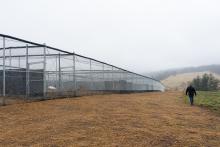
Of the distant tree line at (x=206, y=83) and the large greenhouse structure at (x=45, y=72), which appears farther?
the distant tree line at (x=206, y=83)

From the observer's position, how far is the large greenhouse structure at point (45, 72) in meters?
21.8

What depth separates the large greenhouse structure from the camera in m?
21.8

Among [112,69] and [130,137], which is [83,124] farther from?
[112,69]

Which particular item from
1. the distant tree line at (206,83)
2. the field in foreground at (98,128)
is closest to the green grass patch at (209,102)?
the field in foreground at (98,128)

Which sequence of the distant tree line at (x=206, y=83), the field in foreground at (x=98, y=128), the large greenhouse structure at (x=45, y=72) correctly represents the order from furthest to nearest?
the distant tree line at (x=206, y=83)
the large greenhouse structure at (x=45, y=72)
the field in foreground at (x=98, y=128)

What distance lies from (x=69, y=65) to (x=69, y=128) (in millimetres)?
17107

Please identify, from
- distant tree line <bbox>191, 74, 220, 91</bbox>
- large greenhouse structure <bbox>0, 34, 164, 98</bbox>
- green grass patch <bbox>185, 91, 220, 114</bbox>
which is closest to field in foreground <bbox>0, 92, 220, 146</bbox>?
large greenhouse structure <bbox>0, 34, 164, 98</bbox>

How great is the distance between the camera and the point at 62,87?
26.5m

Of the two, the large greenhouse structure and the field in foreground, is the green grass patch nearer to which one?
the field in foreground

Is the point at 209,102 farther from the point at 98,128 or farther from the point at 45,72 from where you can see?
the point at 98,128

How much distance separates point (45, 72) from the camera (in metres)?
24.0

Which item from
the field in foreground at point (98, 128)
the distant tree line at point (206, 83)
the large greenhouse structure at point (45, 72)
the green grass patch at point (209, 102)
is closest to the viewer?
the field in foreground at point (98, 128)

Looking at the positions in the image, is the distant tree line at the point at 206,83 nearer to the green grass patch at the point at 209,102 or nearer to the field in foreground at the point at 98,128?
the green grass patch at the point at 209,102

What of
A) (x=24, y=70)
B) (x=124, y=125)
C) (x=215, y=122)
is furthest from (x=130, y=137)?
(x=24, y=70)
